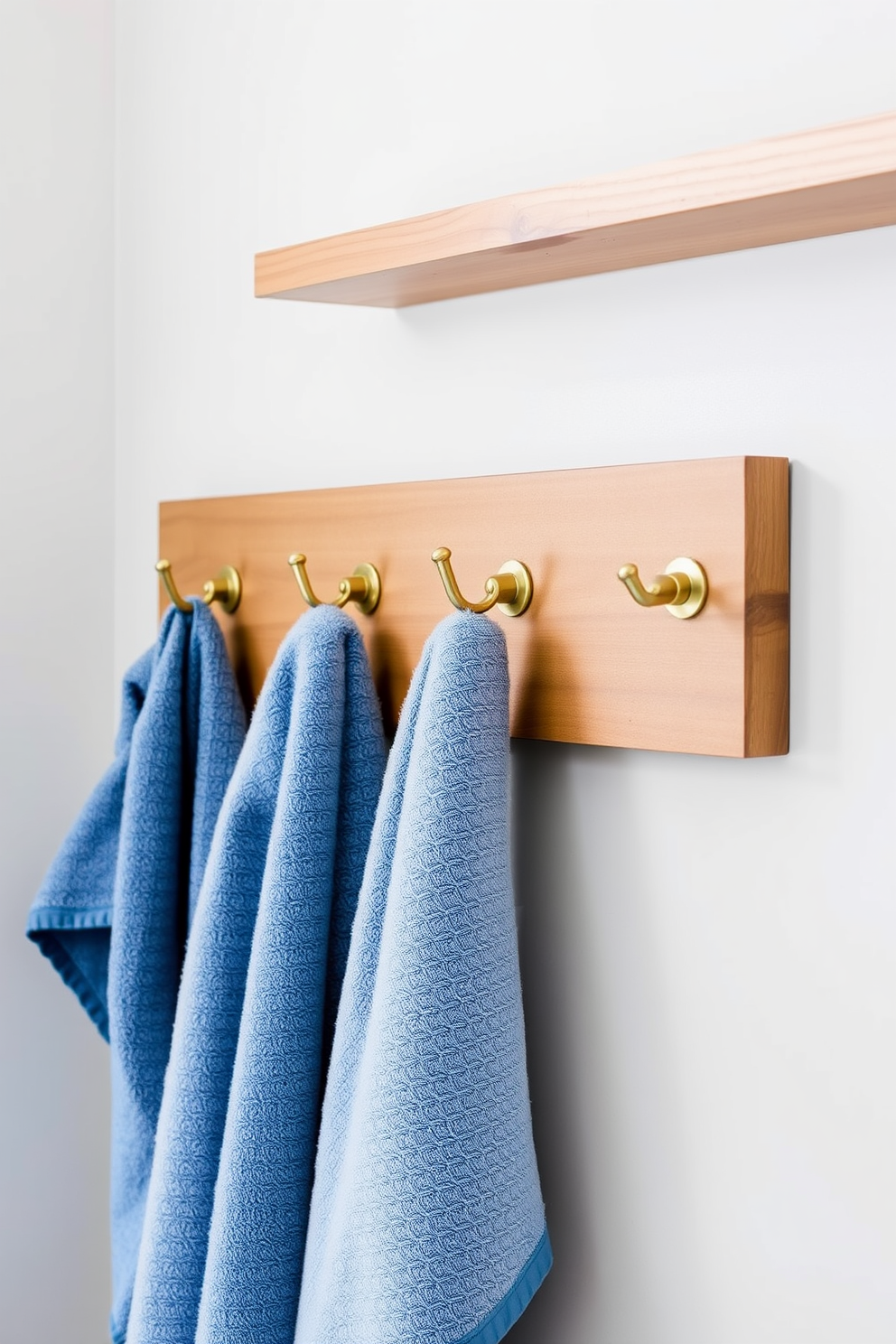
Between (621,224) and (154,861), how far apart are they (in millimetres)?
489

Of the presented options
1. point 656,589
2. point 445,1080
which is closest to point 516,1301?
point 445,1080

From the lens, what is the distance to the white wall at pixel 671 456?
1.86ft

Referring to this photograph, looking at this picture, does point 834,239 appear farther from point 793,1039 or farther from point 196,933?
point 196,933

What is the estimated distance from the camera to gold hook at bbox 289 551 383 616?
2.51ft

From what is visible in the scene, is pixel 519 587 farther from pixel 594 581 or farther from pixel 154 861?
pixel 154 861

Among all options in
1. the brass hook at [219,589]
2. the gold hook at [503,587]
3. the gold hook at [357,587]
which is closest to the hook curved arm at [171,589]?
the brass hook at [219,589]

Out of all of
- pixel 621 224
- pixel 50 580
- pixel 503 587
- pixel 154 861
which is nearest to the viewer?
pixel 621 224

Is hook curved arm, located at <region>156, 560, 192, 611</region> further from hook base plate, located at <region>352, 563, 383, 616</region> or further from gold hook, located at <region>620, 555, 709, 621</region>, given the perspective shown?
gold hook, located at <region>620, 555, 709, 621</region>

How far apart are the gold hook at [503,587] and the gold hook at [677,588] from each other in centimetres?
9

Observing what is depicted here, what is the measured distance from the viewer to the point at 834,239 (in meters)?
0.57

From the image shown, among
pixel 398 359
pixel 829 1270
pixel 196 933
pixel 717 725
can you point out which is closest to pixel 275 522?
pixel 398 359

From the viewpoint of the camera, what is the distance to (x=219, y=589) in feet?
2.91

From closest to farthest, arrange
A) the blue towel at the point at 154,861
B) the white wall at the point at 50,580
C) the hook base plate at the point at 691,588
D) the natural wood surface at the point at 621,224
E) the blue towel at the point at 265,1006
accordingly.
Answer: the natural wood surface at the point at 621,224 < the hook base plate at the point at 691,588 < the blue towel at the point at 265,1006 < the blue towel at the point at 154,861 < the white wall at the point at 50,580

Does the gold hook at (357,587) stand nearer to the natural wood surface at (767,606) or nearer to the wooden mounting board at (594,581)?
the wooden mounting board at (594,581)
